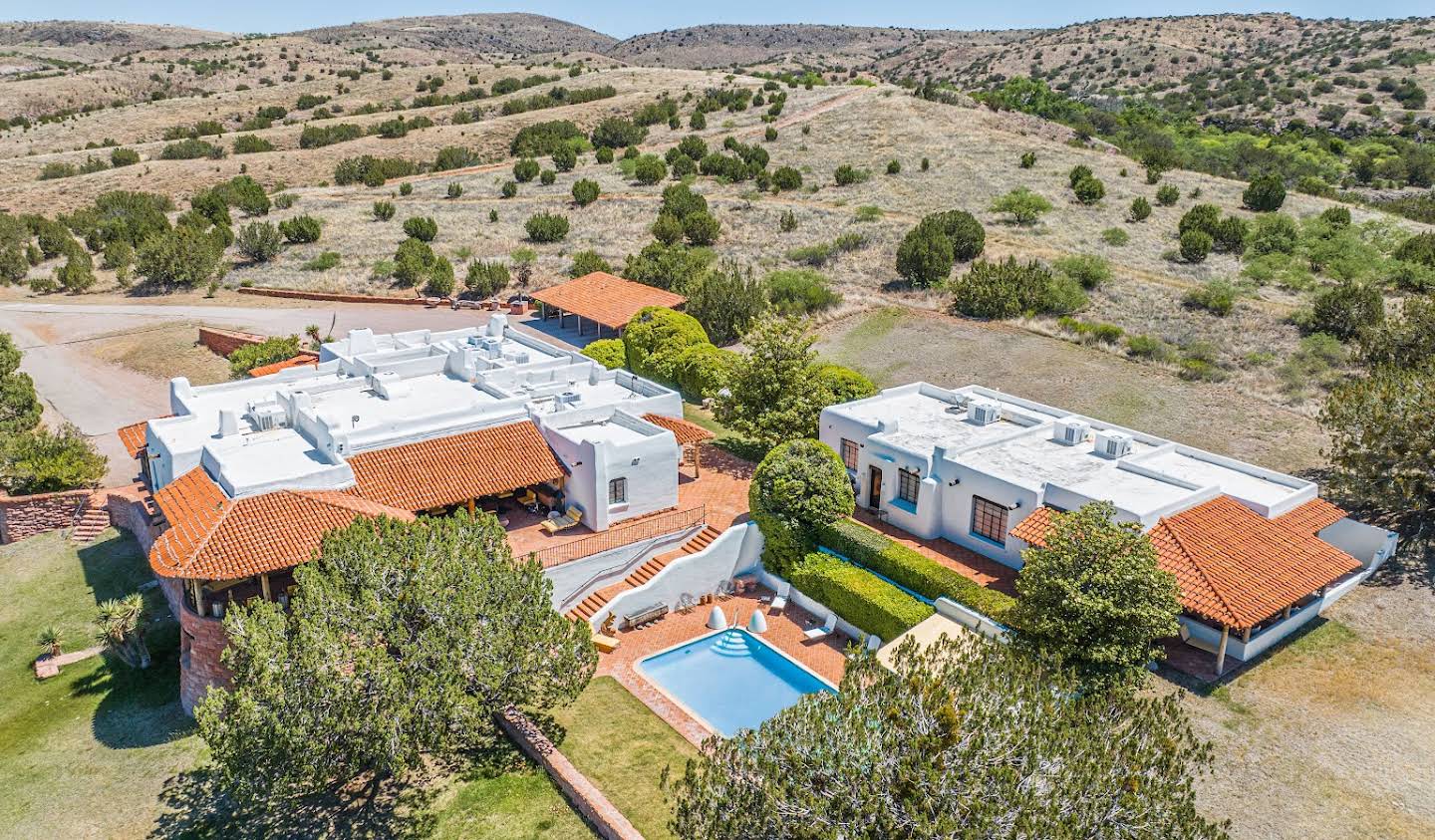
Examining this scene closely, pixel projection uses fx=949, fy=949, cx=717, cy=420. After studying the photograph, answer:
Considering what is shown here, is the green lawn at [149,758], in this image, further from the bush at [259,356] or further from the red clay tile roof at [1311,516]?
the bush at [259,356]

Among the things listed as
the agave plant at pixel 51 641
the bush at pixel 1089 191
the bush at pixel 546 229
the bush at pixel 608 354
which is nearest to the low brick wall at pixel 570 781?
the agave plant at pixel 51 641

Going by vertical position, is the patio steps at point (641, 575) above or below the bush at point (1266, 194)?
below

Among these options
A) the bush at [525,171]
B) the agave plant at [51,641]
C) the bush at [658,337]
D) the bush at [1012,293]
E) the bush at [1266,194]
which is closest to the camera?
the agave plant at [51,641]

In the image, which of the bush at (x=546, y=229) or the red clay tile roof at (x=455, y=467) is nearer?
the red clay tile roof at (x=455, y=467)

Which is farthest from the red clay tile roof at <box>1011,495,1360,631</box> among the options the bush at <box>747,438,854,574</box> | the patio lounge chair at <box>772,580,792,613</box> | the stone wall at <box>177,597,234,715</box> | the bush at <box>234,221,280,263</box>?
the bush at <box>234,221,280,263</box>

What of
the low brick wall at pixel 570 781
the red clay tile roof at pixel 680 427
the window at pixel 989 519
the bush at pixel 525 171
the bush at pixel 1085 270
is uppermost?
the bush at pixel 525 171

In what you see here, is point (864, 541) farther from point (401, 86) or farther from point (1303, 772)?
point (401, 86)

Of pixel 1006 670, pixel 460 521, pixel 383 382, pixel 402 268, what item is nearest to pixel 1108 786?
pixel 1006 670

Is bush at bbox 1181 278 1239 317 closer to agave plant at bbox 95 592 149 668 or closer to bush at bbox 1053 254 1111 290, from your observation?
bush at bbox 1053 254 1111 290
